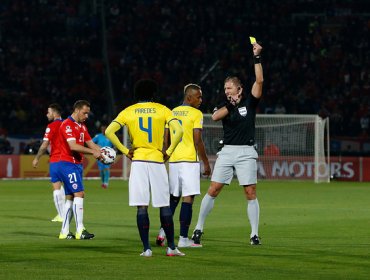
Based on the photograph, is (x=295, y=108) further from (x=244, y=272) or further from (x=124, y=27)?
(x=244, y=272)

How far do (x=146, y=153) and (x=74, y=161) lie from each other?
13.8ft

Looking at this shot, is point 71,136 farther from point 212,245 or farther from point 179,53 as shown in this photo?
point 179,53

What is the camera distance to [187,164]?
15.1 meters

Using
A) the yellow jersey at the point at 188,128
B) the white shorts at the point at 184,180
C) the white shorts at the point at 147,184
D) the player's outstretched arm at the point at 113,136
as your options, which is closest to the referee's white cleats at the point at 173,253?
the white shorts at the point at 147,184

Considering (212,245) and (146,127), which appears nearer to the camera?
(146,127)

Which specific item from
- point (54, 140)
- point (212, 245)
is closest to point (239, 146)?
point (212, 245)

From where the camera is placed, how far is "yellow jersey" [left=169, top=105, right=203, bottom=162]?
50.0ft

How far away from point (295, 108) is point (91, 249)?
32.9 meters

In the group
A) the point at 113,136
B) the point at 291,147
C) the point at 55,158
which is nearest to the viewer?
the point at 113,136

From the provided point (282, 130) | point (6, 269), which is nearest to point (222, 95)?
point (282, 130)

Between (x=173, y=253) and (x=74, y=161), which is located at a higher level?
(x=74, y=161)

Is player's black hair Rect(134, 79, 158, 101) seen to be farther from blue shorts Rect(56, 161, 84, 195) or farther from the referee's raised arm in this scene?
blue shorts Rect(56, 161, 84, 195)

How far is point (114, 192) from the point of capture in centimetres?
3228

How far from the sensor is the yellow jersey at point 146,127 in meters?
13.3
